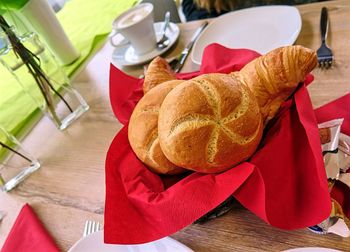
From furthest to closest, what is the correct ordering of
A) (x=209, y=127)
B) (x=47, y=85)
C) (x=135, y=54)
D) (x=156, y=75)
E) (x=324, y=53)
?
(x=135, y=54)
(x=47, y=85)
(x=324, y=53)
(x=156, y=75)
(x=209, y=127)

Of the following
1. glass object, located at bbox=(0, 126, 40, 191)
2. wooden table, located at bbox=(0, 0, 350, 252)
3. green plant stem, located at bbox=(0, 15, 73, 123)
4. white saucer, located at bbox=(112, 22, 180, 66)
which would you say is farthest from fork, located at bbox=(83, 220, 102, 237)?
white saucer, located at bbox=(112, 22, 180, 66)

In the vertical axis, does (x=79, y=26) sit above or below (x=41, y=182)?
above

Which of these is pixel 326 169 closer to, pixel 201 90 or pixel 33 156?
pixel 201 90

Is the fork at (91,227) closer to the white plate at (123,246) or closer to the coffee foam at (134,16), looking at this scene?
the white plate at (123,246)

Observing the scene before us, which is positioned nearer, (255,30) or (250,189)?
(250,189)

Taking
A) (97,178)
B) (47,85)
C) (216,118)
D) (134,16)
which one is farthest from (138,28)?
(216,118)

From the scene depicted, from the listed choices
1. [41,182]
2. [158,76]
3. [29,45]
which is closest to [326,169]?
[158,76]

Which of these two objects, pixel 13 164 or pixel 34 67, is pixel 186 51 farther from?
pixel 13 164
